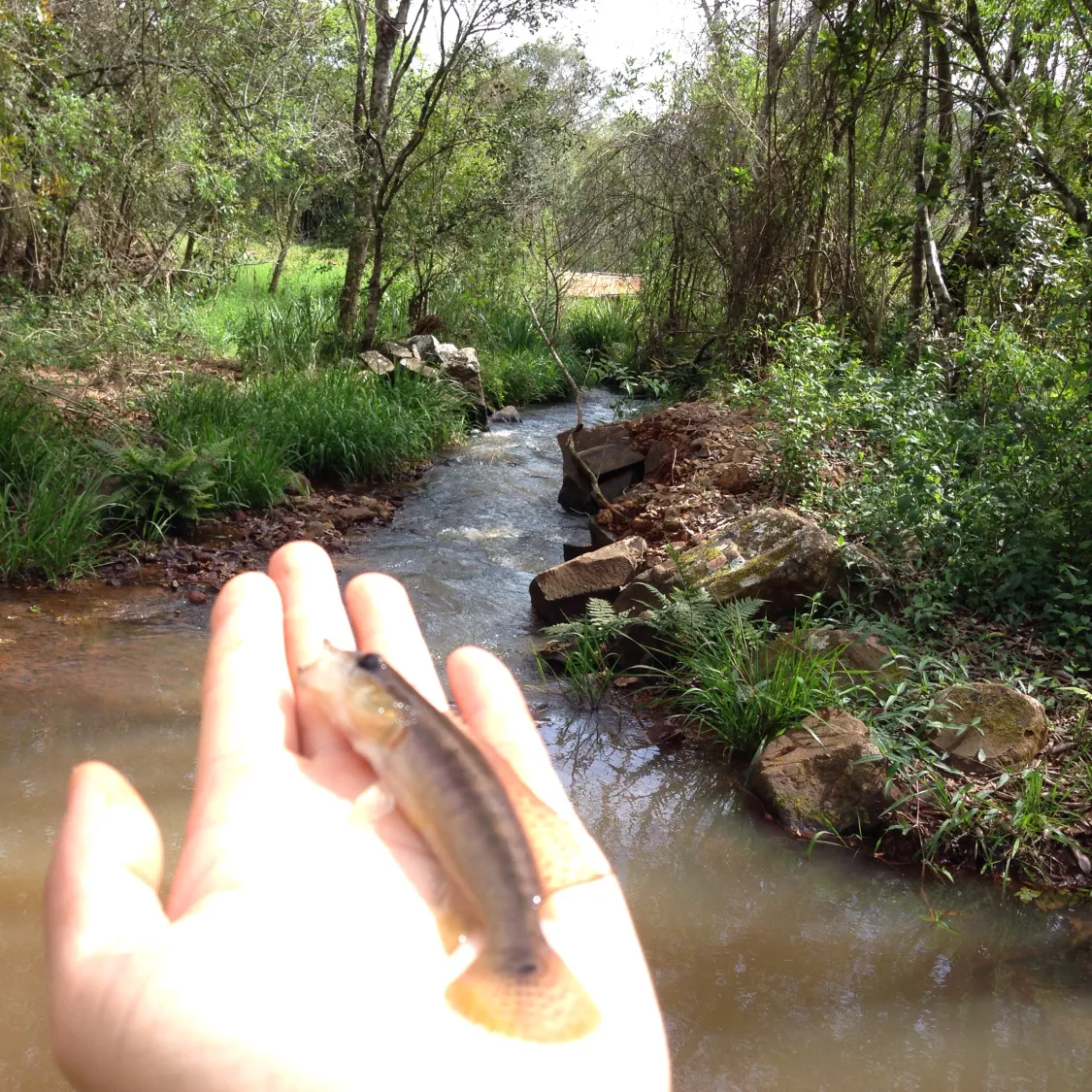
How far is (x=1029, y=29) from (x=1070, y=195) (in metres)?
3.81

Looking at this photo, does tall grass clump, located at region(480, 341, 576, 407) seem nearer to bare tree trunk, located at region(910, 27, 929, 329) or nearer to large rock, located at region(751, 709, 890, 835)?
bare tree trunk, located at region(910, 27, 929, 329)

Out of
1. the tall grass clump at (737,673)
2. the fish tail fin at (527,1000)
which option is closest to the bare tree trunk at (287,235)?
the tall grass clump at (737,673)

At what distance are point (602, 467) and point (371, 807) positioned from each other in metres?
8.93

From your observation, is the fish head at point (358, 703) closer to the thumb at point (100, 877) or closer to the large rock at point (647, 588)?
the thumb at point (100, 877)

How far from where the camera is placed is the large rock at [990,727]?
15.6ft

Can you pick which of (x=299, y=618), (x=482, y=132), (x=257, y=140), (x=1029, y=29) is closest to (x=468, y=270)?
(x=482, y=132)

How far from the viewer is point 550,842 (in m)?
1.78

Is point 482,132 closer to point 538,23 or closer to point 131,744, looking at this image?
point 538,23

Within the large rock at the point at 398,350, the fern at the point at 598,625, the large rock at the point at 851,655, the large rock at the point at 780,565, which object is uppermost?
the large rock at the point at 398,350

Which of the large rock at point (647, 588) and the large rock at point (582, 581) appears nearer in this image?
the large rock at point (647, 588)

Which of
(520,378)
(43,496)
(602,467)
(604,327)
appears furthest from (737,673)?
(604,327)

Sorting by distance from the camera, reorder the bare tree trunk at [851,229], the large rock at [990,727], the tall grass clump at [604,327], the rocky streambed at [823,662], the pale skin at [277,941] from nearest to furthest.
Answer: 1. the pale skin at [277,941]
2. the rocky streambed at [823,662]
3. the large rock at [990,727]
4. the bare tree trunk at [851,229]
5. the tall grass clump at [604,327]

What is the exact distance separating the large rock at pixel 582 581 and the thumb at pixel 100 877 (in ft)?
18.1

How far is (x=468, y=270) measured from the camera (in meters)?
16.9
